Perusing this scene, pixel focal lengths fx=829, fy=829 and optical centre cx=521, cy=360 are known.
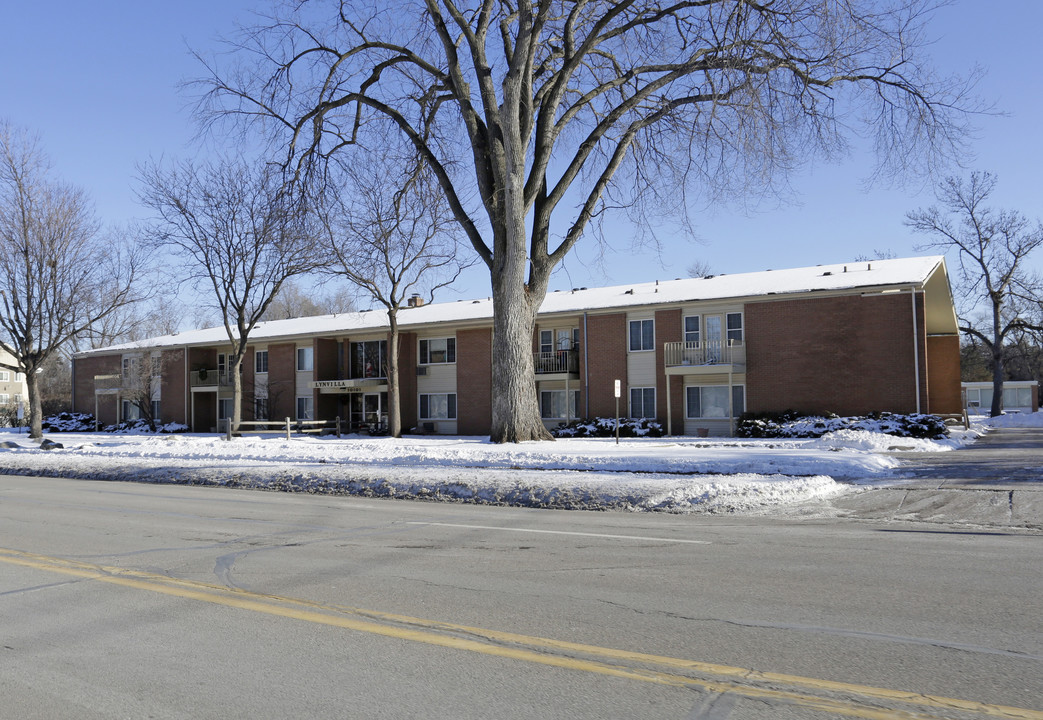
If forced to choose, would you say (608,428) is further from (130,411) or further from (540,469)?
(130,411)

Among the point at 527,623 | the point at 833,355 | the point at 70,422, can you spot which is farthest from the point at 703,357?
the point at 70,422

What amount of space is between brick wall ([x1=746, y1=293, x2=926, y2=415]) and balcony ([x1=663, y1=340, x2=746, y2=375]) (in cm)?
56

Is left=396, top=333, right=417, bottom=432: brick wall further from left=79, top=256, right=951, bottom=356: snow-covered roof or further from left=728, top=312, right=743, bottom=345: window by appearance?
left=728, top=312, right=743, bottom=345: window

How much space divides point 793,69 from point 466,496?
1395cm

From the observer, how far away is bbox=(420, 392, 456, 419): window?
41281 millimetres

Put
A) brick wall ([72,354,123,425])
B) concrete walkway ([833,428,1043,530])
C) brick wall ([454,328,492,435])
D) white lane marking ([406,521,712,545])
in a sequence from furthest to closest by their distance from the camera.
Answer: brick wall ([72,354,123,425])
brick wall ([454,328,492,435])
concrete walkway ([833,428,1043,530])
white lane marking ([406,521,712,545])

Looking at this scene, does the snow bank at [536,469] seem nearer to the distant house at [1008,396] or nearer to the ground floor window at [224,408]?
the ground floor window at [224,408]

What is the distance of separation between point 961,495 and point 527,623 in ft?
32.8

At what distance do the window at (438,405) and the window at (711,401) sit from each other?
12.1 meters

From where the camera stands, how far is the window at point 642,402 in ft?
117

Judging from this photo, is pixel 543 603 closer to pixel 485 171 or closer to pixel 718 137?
pixel 718 137

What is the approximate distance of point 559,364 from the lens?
123ft

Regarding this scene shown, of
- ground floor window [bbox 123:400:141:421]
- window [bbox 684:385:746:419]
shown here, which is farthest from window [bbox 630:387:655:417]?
ground floor window [bbox 123:400:141:421]

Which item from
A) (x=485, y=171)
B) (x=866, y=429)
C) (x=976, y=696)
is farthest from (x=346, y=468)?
(x=866, y=429)
